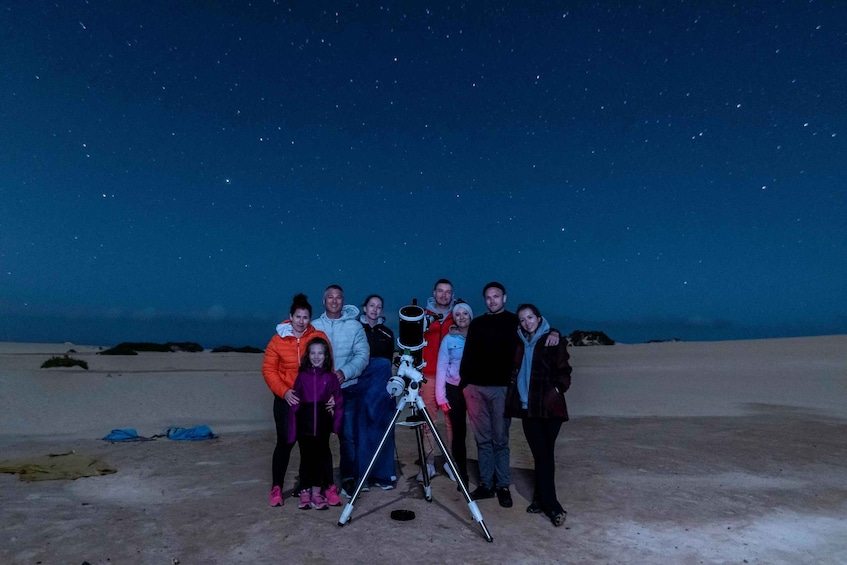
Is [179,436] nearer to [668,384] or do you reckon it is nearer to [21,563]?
[21,563]

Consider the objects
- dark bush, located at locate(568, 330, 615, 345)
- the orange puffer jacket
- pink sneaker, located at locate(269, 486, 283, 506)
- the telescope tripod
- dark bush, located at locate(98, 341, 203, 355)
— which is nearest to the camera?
the telescope tripod

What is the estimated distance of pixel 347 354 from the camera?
5730 millimetres

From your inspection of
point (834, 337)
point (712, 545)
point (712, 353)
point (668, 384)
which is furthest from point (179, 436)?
point (834, 337)

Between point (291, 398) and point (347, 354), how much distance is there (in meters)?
0.87

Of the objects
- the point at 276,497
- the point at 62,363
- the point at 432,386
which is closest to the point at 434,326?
the point at 432,386

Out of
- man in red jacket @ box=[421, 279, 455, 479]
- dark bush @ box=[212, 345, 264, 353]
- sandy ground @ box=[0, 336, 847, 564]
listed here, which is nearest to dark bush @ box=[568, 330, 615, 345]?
dark bush @ box=[212, 345, 264, 353]

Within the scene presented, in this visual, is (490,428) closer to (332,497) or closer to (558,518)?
(558,518)

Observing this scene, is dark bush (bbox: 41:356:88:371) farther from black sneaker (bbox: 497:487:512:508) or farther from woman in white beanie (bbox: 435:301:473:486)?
black sneaker (bbox: 497:487:512:508)

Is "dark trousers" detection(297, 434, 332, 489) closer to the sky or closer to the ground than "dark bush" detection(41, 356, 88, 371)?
closer to the ground

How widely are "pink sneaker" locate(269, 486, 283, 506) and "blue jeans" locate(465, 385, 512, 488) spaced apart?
181 centimetres

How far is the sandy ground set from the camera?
426 centimetres

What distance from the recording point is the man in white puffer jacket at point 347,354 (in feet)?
18.8

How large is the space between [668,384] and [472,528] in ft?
50.5

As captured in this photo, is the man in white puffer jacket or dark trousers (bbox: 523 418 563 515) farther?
the man in white puffer jacket
